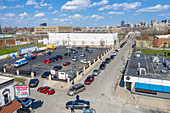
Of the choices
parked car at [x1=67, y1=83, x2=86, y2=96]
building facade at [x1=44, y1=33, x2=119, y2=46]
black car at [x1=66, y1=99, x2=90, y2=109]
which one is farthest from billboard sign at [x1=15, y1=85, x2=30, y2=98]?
building facade at [x1=44, y1=33, x2=119, y2=46]

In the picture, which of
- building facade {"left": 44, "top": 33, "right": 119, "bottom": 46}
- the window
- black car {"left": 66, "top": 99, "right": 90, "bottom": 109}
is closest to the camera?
the window

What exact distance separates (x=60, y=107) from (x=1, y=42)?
248 feet

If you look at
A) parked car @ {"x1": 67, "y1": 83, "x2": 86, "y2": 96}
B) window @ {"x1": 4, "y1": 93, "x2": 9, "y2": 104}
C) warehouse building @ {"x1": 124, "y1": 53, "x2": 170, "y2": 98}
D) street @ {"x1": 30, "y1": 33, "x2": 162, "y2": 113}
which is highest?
window @ {"x1": 4, "y1": 93, "x2": 9, "y2": 104}

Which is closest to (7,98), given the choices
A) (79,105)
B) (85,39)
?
(79,105)

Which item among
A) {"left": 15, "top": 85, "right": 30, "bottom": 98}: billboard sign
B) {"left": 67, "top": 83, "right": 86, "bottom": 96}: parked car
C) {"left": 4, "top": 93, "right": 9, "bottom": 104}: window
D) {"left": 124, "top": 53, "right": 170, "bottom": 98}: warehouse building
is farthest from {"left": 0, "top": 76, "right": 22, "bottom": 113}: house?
{"left": 124, "top": 53, "right": 170, "bottom": 98}: warehouse building

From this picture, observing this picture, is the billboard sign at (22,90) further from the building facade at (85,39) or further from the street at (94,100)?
the building facade at (85,39)

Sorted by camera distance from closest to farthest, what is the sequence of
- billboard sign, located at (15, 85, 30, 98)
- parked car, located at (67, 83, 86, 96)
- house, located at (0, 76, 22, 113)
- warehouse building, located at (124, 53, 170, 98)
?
house, located at (0, 76, 22, 113), billboard sign, located at (15, 85, 30, 98), warehouse building, located at (124, 53, 170, 98), parked car, located at (67, 83, 86, 96)

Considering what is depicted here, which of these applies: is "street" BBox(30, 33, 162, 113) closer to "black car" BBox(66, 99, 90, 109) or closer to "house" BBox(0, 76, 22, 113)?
"black car" BBox(66, 99, 90, 109)

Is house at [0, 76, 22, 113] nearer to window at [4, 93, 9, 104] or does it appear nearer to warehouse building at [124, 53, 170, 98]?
window at [4, 93, 9, 104]

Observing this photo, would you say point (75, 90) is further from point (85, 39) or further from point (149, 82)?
point (85, 39)

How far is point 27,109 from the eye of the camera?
1761 centimetres

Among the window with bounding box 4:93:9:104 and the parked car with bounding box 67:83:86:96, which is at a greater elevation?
the window with bounding box 4:93:9:104

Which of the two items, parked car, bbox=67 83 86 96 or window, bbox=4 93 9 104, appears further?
parked car, bbox=67 83 86 96

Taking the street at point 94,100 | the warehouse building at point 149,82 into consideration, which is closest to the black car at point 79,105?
the street at point 94,100
